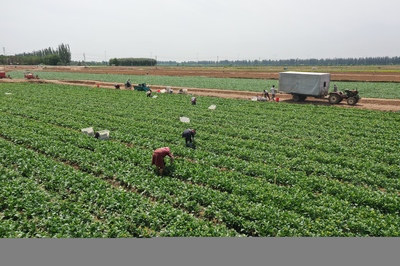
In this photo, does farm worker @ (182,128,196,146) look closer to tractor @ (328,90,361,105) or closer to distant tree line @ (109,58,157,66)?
tractor @ (328,90,361,105)

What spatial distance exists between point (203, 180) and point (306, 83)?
23.3m

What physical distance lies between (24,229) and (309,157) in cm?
1237

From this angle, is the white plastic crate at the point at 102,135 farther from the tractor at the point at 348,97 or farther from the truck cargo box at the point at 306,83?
the tractor at the point at 348,97

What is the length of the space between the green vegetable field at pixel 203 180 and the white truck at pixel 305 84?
9.03 m

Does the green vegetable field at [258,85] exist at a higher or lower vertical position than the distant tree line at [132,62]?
lower

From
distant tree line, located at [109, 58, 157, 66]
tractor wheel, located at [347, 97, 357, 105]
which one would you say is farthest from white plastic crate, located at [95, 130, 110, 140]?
distant tree line, located at [109, 58, 157, 66]

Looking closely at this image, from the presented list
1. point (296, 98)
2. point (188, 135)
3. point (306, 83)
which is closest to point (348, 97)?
point (306, 83)

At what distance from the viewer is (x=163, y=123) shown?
2138 centimetres

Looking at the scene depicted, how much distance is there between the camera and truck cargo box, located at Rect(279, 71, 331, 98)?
30094mm

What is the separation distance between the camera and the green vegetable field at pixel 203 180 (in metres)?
8.72

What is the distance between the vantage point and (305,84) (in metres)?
30.8

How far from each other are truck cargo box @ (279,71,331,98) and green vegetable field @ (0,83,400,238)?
9017 millimetres

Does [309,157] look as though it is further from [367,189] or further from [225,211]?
[225,211]

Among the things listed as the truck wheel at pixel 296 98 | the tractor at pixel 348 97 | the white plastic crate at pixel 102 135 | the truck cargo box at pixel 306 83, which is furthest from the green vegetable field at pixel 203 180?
the truck wheel at pixel 296 98
